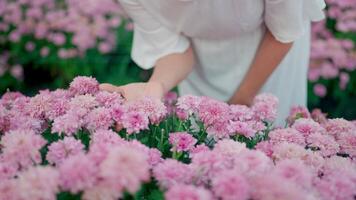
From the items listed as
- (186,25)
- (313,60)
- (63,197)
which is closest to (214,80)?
(186,25)

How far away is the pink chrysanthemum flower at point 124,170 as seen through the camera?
0.70m

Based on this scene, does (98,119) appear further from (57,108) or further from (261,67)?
(261,67)

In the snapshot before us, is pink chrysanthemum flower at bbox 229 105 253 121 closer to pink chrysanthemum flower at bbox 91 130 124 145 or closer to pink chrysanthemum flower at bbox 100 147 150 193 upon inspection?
pink chrysanthemum flower at bbox 91 130 124 145

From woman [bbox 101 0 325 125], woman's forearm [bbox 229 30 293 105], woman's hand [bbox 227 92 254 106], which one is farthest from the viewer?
woman's hand [bbox 227 92 254 106]

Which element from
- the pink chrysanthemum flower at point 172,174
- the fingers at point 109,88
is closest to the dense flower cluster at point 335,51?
the fingers at point 109,88

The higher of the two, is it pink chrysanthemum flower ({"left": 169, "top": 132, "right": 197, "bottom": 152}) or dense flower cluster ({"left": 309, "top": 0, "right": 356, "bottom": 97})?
pink chrysanthemum flower ({"left": 169, "top": 132, "right": 197, "bottom": 152})

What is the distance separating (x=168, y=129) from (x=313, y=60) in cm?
172

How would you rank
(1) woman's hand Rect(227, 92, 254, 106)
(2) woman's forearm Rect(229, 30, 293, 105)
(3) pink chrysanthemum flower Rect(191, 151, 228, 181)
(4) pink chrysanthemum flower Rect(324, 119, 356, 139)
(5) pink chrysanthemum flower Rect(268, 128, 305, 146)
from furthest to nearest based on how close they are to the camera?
(1) woman's hand Rect(227, 92, 254, 106) < (2) woman's forearm Rect(229, 30, 293, 105) < (4) pink chrysanthemum flower Rect(324, 119, 356, 139) < (5) pink chrysanthemum flower Rect(268, 128, 305, 146) < (3) pink chrysanthemum flower Rect(191, 151, 228, 181)

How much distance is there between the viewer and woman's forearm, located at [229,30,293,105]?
1356mm

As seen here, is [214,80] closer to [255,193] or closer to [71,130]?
[71,130]

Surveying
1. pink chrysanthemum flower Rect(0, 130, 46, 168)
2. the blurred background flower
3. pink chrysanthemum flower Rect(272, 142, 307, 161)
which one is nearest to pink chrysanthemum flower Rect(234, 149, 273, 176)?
pink chrysanthemum flower Rect(272, 142, 307, 161)

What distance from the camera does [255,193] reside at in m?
0.73

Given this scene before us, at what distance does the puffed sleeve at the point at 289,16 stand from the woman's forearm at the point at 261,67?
0.13ft

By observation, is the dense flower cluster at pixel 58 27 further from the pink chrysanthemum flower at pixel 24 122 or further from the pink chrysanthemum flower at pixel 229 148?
the pink chrysanthemum flower at pixel 229 148
